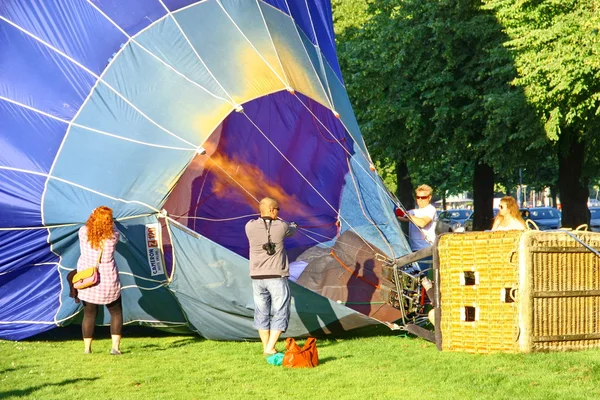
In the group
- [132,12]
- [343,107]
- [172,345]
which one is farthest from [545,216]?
[172,345]

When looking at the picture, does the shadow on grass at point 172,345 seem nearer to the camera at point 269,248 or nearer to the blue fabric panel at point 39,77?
the camera at point 269,248

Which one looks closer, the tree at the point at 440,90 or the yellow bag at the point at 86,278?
the yellow bag at the point at 86,278

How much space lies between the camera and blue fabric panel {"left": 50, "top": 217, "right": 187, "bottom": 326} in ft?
33.2

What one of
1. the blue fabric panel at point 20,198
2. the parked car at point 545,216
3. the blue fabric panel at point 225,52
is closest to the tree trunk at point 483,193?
the parked car at point 545,216

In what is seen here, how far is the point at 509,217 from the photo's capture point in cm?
996

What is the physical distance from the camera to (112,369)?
8.67m

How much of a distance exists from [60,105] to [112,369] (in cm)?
329

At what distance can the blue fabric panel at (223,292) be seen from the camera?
995 centimetres

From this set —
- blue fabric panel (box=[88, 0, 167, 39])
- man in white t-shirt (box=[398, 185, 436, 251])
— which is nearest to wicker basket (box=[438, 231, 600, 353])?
man in white t-shirt (box=[398, 185, 436, 251])

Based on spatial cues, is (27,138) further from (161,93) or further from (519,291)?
(519,291)

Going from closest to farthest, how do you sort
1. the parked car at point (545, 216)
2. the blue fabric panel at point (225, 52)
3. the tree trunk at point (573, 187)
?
the blue fabric panel at point (225, 52) < the tree trunk at point (573, 187) < the parked car at point (545, 216)

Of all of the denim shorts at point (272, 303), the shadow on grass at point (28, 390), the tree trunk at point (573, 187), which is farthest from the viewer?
the tree trunk at point (573, 187)

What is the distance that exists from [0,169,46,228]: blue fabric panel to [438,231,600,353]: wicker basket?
14.4 feet

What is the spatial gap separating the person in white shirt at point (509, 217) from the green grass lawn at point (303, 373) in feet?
4.93
